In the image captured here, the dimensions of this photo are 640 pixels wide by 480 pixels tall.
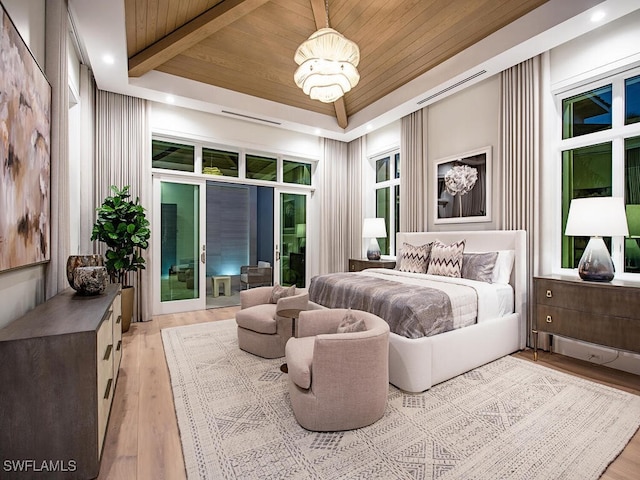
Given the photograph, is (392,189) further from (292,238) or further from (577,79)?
(577,79)

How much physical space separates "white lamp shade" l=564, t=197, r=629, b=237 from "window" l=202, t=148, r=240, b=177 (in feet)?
16.0

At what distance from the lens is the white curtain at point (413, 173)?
503 cm

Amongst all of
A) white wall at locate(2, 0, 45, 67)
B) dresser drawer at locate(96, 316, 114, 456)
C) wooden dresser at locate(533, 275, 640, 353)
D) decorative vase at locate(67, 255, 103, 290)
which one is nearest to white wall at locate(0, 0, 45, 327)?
white wall at locate(2, 0, 45, 67)

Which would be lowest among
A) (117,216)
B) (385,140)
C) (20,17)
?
(117,216)

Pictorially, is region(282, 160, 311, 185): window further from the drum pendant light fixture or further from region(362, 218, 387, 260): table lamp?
the drum pendant light fixture

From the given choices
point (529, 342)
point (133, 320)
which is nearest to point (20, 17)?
point (133, 320)

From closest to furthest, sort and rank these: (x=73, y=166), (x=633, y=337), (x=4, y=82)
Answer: (x=4, y=82) < (x=633, y=337) < (x=73, y=166)

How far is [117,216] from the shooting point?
13.2ft

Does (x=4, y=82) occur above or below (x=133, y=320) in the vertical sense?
above

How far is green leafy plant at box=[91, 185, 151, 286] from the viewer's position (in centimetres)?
396

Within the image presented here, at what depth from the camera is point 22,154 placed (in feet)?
6.51

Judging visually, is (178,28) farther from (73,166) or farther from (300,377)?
(300,377)

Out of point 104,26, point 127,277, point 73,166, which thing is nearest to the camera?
point 104,26

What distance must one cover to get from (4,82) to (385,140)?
17.1 ft
